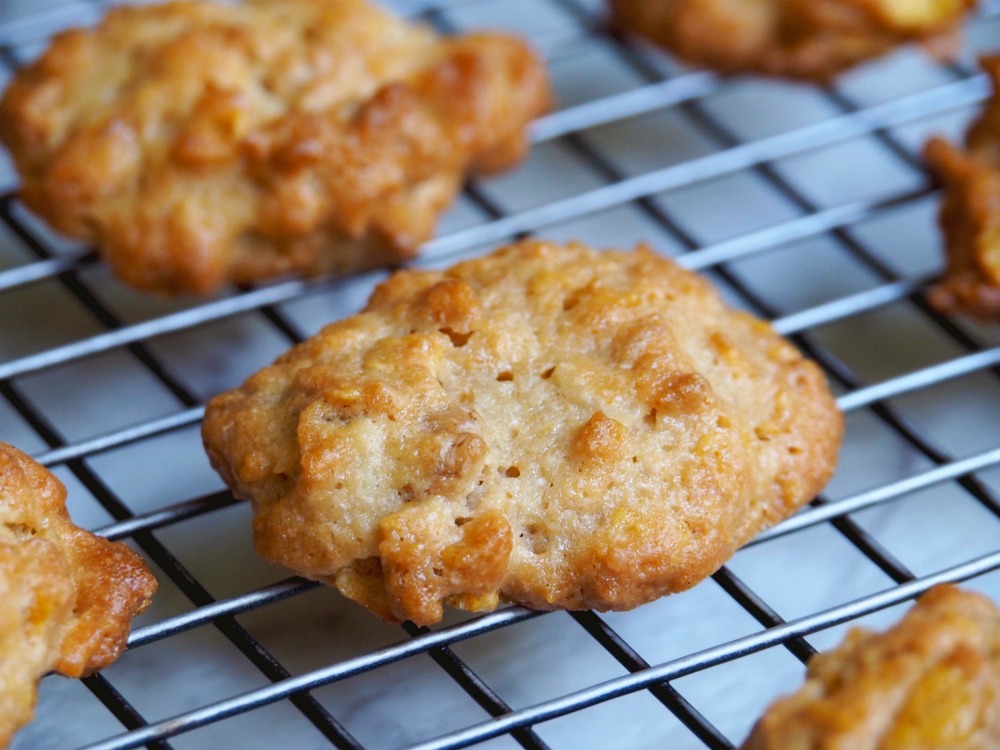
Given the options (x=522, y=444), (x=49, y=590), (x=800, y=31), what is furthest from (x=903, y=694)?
(x=800, y=31)

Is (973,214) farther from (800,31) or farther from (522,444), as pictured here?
(522,444)

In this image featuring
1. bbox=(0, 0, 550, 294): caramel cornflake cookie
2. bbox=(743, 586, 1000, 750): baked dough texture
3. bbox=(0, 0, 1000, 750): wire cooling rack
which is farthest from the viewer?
bbox=(0, 0, 550, 294): caramel cornflake cookie

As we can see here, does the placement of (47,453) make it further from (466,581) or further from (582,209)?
(582,209)

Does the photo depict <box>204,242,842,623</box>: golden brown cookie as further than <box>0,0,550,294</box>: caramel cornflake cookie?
No

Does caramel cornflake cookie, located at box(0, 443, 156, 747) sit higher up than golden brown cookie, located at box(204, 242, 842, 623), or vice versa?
golden brown cookie, located at box(204, 242, 842, 623)

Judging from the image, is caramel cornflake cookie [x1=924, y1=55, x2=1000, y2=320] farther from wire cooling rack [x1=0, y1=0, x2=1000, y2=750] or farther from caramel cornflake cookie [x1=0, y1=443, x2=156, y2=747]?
caramel cornflake cookie [x1=0, y1=443, x2=156, y2=747]

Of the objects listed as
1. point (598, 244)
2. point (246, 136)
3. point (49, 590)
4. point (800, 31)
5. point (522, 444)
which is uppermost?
point (800, 31)

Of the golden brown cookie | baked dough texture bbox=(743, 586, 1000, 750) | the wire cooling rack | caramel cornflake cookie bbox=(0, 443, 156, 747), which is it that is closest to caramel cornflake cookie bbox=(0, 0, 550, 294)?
the wire cooling rack

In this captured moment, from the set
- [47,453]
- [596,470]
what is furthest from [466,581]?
[47,453]
